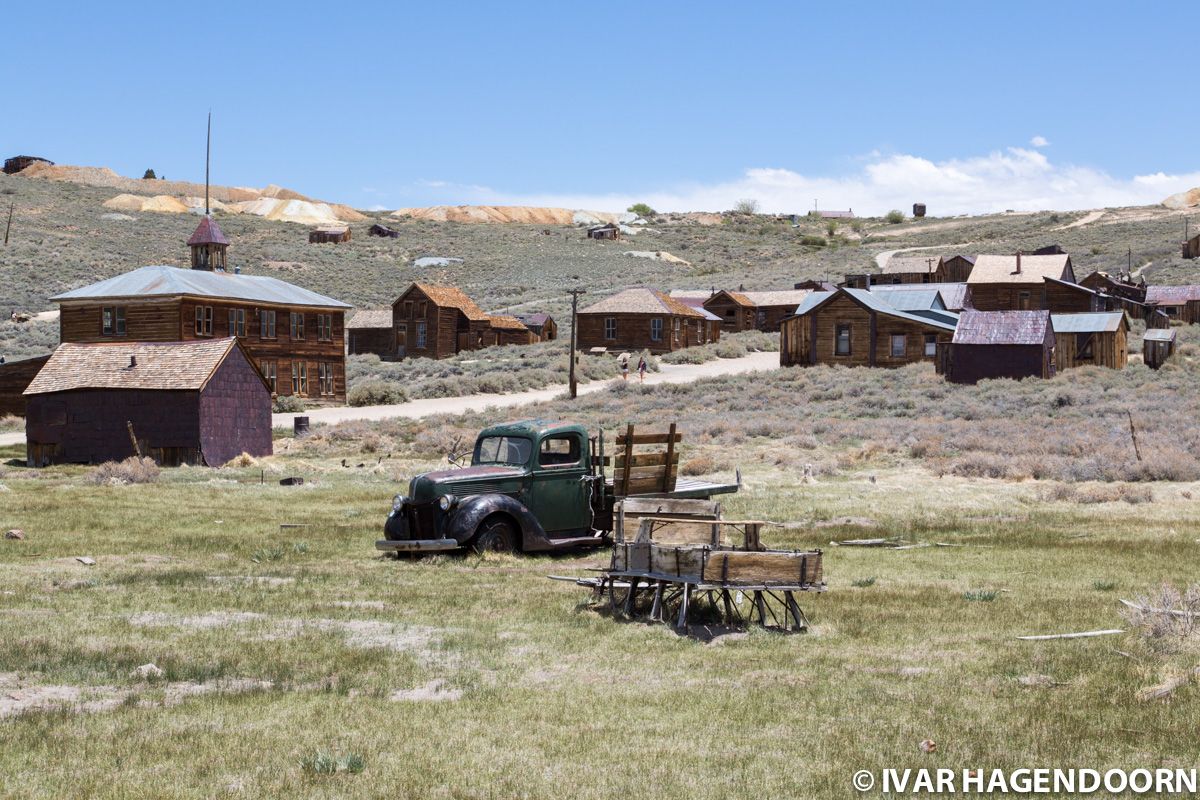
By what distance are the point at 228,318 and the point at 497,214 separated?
448 feet

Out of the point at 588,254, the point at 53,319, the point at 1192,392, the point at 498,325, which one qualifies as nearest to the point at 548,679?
the point at 1192,392

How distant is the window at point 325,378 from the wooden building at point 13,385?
13.5 meters

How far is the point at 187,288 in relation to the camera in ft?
170

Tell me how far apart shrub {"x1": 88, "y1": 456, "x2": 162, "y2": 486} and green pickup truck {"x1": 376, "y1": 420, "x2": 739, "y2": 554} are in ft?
48.0

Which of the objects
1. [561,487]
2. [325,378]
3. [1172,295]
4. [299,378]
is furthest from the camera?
[1172,295]

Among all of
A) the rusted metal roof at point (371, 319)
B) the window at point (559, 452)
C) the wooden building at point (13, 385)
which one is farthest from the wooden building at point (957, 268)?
the window at point (559, 452)

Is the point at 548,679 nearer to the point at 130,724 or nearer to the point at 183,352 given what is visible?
the point at 130,724

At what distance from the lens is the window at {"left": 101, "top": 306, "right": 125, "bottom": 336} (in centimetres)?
5306

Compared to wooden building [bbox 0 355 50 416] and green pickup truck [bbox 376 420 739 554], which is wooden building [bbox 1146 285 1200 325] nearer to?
wooden building [bbox 0 355 50 416]

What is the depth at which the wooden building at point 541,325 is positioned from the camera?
8850 cm

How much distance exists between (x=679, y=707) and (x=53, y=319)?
85.8m

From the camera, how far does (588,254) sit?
143125 millimetres

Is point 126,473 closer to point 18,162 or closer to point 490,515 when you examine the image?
point 490,515

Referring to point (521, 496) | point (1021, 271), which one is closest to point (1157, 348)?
point (1021, 271)
